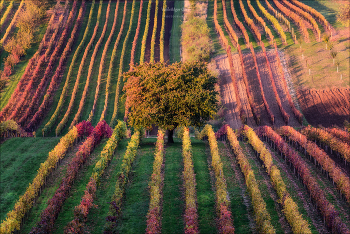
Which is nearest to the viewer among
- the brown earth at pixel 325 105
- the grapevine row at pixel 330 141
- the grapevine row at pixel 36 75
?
the grapevine row at pixel 330 141

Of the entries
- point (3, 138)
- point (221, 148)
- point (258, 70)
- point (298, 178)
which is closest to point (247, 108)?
point (258, 70)

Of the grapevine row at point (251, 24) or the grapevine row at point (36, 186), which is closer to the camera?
the grapevine row at point (36, 186)

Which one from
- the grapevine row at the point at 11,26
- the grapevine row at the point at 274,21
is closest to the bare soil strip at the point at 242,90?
the grapevine row at the point at 274,21

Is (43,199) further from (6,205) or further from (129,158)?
(129,158)

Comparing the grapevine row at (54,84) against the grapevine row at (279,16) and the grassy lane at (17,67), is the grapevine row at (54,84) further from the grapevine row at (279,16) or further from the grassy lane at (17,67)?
the grapevine row at (279,16)

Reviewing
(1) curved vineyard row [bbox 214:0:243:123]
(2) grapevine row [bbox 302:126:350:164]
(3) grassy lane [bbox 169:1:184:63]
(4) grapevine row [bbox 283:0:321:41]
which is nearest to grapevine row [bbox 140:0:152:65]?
(3) grassy lane [bbox 169:1:184:63]

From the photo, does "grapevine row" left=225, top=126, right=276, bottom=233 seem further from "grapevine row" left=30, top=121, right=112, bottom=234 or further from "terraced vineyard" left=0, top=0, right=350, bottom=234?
"grapevine row" left=30, top=121, right=112, bottom=234

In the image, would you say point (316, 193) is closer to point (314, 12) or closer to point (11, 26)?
point (314, 12)
